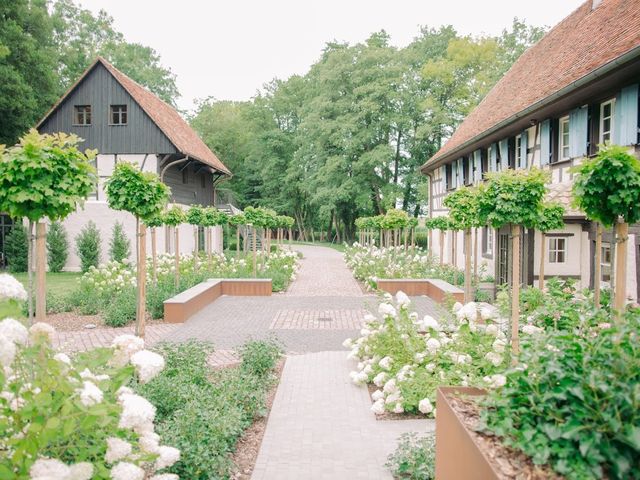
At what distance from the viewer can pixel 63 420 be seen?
238cm

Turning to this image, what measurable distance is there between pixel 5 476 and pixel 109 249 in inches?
893

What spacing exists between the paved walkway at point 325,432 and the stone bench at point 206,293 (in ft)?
16.3

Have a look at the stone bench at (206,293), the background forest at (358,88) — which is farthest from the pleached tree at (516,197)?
the background forest at (358,88)

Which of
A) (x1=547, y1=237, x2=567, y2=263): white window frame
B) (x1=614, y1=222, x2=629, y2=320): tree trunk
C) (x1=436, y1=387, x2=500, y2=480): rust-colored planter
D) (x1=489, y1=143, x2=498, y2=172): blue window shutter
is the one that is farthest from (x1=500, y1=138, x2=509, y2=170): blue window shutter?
(x1=436, y1=387, x2=500, y2=480): rust-colored planter

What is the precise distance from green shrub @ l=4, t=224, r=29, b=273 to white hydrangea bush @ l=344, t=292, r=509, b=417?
66.1 feet

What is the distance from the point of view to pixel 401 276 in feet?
60.5

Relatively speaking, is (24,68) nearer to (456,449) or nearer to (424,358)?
(424,358)

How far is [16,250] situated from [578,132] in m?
21.5

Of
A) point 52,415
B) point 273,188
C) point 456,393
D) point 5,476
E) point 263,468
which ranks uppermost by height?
point 273,188

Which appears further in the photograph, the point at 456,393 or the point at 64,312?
the point at 64,312

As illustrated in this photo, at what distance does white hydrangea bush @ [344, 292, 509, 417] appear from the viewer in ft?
19.6

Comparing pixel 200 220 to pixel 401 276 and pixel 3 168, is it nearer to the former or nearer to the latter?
pixel 401 276

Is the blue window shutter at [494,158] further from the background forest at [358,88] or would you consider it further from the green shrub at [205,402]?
the background forest at [358,88]

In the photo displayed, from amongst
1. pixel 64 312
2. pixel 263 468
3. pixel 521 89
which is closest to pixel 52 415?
pixel 263 468
